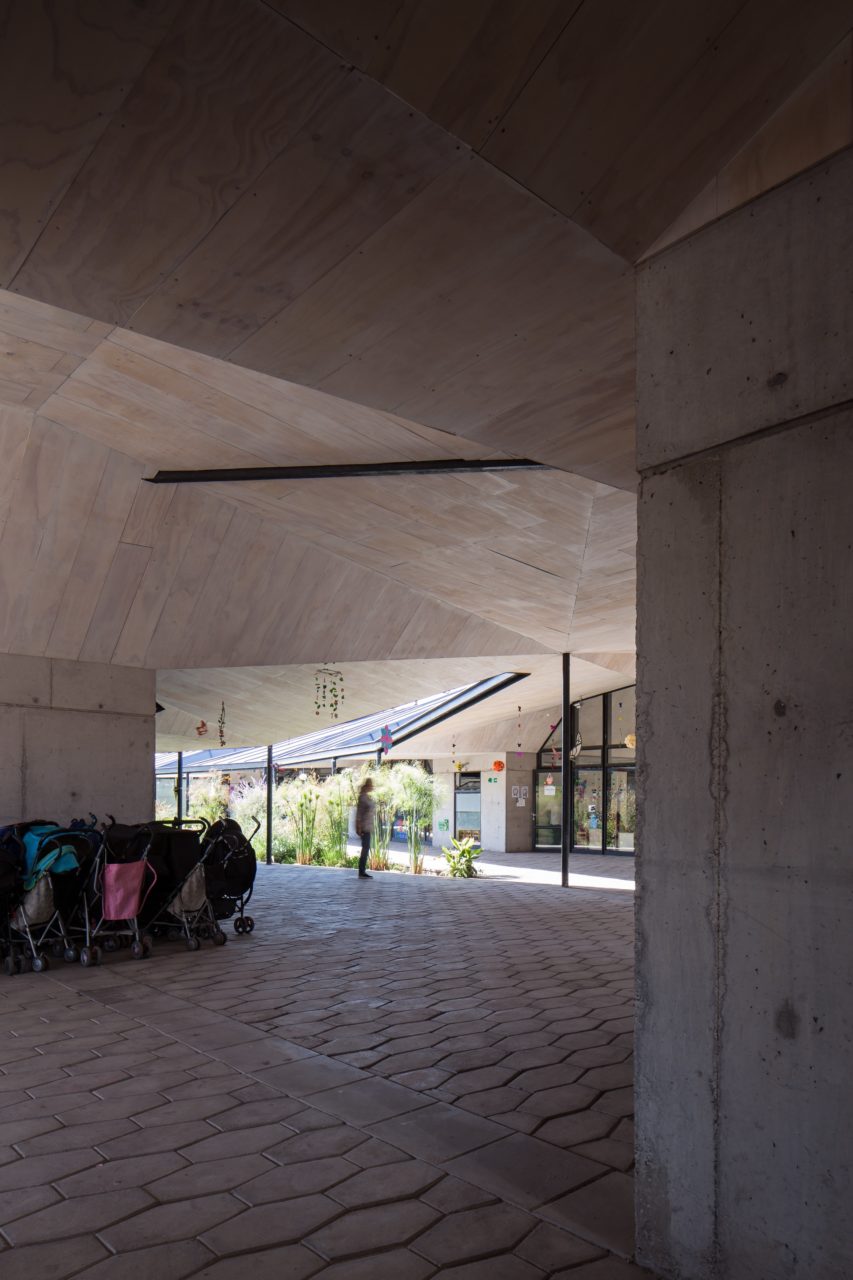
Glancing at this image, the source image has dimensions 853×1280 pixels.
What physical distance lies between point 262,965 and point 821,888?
583 cm

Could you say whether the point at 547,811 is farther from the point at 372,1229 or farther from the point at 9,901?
the point at 372,1229

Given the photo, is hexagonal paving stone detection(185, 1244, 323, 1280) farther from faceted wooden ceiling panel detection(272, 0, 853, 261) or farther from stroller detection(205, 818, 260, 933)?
stroller detection(205, 818, 260, 933)

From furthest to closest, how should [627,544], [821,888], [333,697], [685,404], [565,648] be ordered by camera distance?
[333,697]
[565,648]
[627,544]
[685,404]
[821,888]

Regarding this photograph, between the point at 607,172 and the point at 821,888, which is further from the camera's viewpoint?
the point at 607,172

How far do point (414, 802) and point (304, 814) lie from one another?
2.35m

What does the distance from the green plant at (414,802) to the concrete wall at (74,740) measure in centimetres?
751

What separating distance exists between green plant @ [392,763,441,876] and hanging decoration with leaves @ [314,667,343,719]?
2.24m

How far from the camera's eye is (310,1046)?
16.7 ft

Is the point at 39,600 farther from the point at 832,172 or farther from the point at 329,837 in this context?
the point at 329,837

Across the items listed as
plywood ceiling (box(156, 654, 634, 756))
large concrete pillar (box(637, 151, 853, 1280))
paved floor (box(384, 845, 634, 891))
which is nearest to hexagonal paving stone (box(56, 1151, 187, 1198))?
large concrete pillar (box(637, 151, 853, 1280))

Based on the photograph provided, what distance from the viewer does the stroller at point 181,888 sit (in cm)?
817

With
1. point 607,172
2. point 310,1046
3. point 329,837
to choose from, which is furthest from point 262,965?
point 329,837

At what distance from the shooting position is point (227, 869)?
29.4 ft

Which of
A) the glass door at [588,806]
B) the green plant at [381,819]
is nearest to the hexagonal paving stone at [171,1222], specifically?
the green plant at [381,819]
